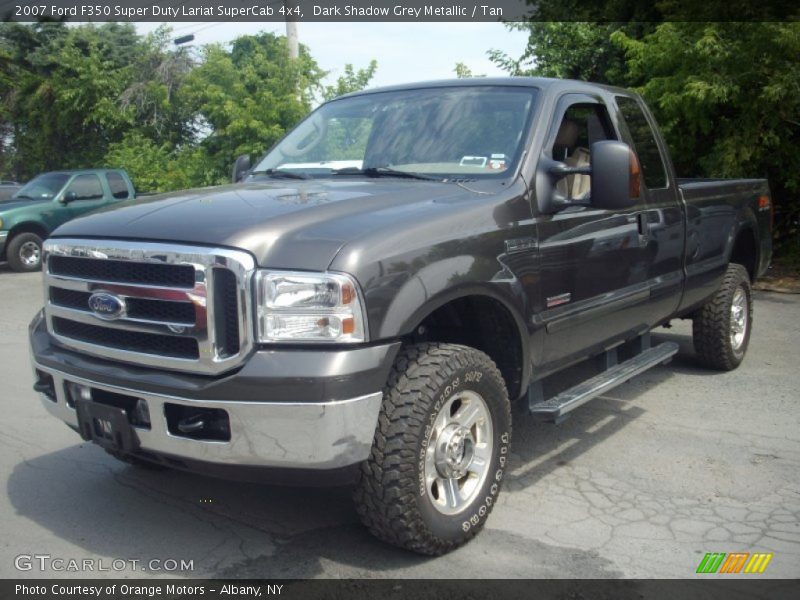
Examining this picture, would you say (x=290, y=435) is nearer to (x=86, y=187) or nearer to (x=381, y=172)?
(x=381, y=172)

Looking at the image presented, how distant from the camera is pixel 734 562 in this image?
335cm

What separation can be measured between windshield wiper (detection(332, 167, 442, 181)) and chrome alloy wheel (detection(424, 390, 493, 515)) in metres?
1.19

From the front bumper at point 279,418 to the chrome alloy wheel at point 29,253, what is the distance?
1258cm

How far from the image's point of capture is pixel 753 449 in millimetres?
4688

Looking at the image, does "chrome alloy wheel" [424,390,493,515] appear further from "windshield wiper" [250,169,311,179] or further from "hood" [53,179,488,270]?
"windshield wiper" [250,169,311,179]

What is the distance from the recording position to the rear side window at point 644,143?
5.11 meters

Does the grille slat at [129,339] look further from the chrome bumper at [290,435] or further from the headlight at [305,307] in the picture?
the headlight at [305,307]

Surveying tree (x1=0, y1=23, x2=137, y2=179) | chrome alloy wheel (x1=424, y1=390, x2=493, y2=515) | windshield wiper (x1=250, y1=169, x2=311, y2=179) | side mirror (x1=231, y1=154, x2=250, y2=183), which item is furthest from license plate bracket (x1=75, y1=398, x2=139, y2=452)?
tree (x1=0, y1=23, x2=137, y2=179)

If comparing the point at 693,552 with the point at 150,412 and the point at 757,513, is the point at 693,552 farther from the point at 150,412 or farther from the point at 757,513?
the point at 150,412

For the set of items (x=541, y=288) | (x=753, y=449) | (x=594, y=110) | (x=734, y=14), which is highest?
(x=734, y=14)

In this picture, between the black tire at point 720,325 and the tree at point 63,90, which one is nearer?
the black tire at point 720,325

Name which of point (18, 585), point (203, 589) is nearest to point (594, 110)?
point (203, 589)

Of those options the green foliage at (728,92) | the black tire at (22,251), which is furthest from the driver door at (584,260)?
the black tire at (22,251)

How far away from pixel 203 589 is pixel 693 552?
6.65 feet
